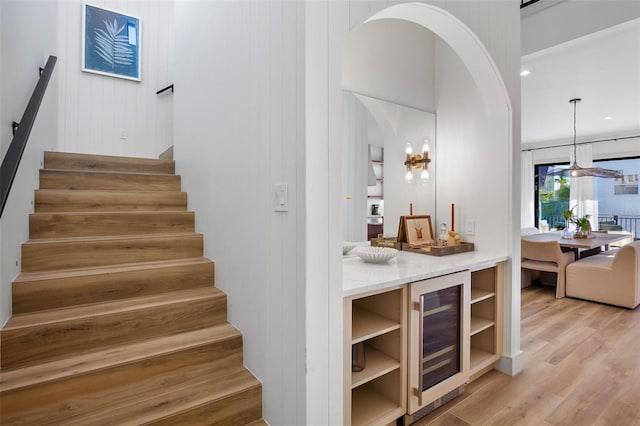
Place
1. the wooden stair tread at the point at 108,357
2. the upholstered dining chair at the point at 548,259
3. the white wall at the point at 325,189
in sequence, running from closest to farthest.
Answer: the white wall at the point at 325,189 → the wooden stair tread at the point at 108,357 → the upholstered dining chair at the point at 548,259

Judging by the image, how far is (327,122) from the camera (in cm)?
133

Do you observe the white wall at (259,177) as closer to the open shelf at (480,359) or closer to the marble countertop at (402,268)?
the marble countertop at (402,268)

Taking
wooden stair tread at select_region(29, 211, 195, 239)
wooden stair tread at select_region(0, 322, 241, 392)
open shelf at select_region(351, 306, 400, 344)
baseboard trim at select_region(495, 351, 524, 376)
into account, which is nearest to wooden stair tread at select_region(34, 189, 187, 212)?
wooden stair tread at select_region(29, 211, 195, 239)

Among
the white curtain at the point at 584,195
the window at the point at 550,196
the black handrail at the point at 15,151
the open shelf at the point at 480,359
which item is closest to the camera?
the black handrail at the point at 15,151

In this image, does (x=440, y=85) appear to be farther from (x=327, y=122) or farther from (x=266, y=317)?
(x=266, y=317)

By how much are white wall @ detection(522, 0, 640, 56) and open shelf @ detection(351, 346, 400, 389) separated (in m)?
3.12

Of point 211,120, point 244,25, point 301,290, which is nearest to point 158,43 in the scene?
point 211,120

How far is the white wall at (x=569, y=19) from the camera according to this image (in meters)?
2.66

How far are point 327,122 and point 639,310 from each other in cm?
459

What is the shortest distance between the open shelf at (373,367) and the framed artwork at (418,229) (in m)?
0.93

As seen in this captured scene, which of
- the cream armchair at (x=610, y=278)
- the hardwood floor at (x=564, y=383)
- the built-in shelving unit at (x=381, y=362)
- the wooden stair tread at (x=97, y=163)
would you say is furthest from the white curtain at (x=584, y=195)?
the wooden stair tread at (x=97, y=163)

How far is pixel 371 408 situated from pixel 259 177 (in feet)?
4.26

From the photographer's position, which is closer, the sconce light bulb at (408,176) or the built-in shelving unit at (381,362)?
the built-in shelving unit at (381,362)

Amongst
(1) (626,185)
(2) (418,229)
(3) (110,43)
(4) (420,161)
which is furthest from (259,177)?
(1) (626,185)
